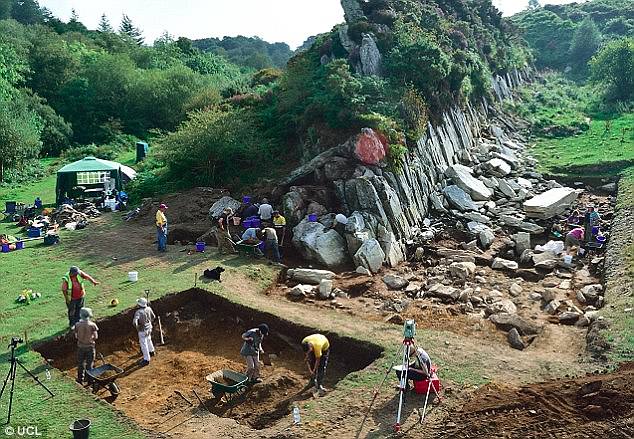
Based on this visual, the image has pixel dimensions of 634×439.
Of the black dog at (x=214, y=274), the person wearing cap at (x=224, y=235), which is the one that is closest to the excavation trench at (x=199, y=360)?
the black dog at (x=214, y=274)

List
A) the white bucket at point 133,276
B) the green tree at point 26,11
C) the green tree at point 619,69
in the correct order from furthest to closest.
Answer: the green tree at point 26,11 → the green tree at point 619,69 → the white bucket at point 133,276

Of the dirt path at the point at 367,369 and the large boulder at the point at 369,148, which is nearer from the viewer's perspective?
the dirt path at the point at 367,369

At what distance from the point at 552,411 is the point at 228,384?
6.10 meters

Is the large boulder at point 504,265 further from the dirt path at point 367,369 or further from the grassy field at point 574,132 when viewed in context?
the grassy field at point 574,132

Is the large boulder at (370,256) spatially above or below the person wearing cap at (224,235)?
below

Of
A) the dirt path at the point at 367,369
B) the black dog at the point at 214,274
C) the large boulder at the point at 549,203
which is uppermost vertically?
the black dog at the point at 214,274

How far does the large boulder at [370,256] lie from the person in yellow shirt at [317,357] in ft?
24.3

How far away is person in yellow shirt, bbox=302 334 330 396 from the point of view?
11.4m

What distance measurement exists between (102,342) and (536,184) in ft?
71.2

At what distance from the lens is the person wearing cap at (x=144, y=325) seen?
12.6 meters

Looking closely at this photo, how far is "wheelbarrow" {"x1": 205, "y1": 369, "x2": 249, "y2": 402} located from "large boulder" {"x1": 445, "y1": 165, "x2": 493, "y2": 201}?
54.5 ft

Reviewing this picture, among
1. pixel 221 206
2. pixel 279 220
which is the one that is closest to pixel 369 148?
pixel 279 220

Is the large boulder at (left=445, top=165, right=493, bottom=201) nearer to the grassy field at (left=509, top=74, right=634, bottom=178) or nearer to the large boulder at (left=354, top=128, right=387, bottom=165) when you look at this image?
the large boulder at (left=354, top=128, right=387, bottom=165)

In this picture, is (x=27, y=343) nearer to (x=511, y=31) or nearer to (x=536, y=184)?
(x=536, y=184)
